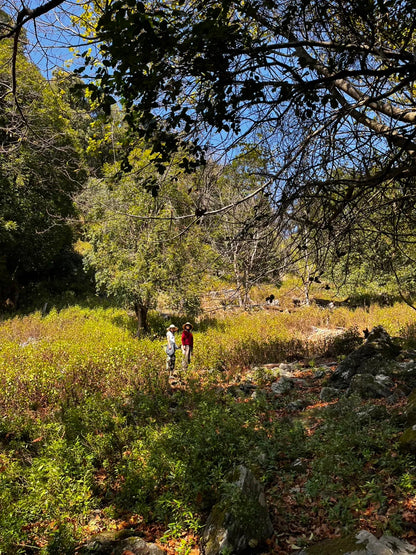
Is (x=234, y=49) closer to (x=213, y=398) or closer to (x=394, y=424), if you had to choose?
(x=394, y=424)

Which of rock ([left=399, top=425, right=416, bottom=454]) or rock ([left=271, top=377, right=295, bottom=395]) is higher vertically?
rock ([left=399, top=425, right=416, bottom=454])

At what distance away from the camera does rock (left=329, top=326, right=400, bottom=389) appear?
7184mm

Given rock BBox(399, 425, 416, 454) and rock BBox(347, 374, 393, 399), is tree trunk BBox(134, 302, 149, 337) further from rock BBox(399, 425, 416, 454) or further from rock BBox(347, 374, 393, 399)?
rock BBox(399, 425, 416, 454)

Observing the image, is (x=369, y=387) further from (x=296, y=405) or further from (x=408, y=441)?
(x=408, y=441)

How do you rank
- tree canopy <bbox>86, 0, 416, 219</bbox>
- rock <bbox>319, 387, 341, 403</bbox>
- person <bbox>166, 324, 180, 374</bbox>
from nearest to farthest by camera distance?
tree canopy <bbox>86, 0, 416, 219</bbox> → rock <bbox>319, 387, 341, 403</bbox> → person <bbox>166, 324, 180, 374</bbox>

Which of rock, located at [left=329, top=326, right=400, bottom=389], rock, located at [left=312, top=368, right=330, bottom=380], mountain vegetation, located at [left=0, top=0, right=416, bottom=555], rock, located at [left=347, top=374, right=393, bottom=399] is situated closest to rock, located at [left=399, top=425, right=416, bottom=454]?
mountain vegetation, located at [left=0, top=0, right=416, bottom=555]

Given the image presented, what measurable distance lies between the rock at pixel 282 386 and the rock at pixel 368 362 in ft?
2.83

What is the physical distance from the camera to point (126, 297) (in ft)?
45.4

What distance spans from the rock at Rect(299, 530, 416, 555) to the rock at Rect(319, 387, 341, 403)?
13.5 ft

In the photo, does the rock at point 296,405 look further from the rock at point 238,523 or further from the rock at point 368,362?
the rock at point 238,523

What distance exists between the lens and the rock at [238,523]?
3.00 metres

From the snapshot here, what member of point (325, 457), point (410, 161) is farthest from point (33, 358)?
point (410, 161)

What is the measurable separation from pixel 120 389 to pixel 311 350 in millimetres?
6041

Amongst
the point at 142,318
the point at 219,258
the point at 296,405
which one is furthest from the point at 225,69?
the point at 142,318
